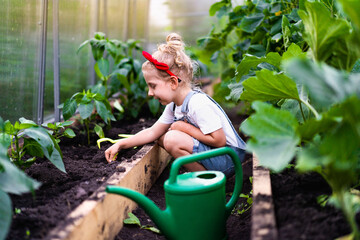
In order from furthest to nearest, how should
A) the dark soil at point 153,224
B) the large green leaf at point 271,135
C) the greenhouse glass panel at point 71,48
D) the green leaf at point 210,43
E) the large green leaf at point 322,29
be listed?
the green leaf at point 210,43, the greenhouse glass panel at point 71,48, the dark soil at point 153,224, the large green leaf at point 322,29, the large green leaf at point 271,135

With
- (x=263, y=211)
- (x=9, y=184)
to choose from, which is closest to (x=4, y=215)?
(x=9, y=184)

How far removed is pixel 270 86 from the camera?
1703 millimetres

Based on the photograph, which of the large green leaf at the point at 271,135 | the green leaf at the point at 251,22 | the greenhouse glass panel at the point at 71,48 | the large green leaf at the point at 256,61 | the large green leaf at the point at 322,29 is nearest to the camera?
the large green leaf at the point at 271,135

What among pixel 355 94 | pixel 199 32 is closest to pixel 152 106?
pixel 355 94

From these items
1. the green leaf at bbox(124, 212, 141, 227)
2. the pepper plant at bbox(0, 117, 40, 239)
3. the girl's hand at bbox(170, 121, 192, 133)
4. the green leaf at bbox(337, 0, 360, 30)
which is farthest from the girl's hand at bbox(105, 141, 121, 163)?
the green leaf at bbox(337, 0, 360, 30)

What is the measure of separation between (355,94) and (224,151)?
2.39 feet

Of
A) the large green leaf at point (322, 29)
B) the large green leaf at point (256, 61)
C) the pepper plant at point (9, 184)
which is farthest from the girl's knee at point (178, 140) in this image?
the pepper plant at point (9, 184)

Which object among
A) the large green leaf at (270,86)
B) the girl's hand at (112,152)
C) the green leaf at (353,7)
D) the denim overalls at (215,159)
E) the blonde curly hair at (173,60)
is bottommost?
the girl's hand at (112,152)

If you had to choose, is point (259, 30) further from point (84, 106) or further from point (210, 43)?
point (84, 106)

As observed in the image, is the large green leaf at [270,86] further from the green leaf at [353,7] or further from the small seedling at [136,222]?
the small seedling at [136,222]

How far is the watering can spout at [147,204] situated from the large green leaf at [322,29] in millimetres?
862

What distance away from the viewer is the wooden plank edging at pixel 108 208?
58.6 inches

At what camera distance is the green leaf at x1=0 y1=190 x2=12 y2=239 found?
1293 mm

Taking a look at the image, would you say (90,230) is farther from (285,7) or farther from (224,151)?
(285,7)
